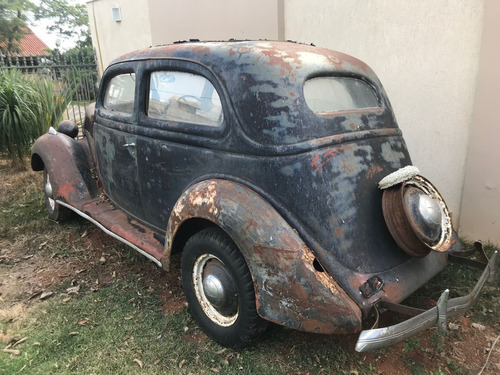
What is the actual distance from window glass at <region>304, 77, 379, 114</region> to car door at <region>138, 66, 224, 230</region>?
59cm

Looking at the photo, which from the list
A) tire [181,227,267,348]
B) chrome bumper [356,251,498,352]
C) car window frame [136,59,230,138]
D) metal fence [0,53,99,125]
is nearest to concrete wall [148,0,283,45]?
metal fence [0,53,99,125]

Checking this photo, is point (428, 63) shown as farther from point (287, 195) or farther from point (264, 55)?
point (287, 195)

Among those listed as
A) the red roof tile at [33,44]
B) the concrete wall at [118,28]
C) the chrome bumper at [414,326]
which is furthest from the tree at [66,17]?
the chrome bumper at [414,326]

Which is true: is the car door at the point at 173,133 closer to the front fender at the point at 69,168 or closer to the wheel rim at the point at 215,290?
the wheel rim at the point at 215,290

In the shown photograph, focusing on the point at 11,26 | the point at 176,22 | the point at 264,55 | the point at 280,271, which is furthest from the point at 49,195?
the point at 11,26

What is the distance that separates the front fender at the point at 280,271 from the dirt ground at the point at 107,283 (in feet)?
2.20

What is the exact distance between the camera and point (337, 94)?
8.61ft

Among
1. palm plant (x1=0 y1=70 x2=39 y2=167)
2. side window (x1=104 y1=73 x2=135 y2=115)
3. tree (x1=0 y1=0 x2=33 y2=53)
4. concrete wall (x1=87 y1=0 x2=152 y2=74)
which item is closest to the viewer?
side window (x1=104 y1=73 x2=135 y2=115)

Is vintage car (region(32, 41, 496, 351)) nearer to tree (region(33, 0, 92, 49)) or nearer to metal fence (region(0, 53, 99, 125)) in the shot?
metal fence (region(0, 53, 99, 125))

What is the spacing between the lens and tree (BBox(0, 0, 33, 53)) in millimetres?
25609

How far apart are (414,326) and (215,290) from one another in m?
1.14

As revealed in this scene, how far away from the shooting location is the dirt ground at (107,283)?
7.97 ft

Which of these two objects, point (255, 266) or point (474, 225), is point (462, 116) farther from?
point (255, 266)

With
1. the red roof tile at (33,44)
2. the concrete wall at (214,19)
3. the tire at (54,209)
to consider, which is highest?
the red roof tile at (33,44)
